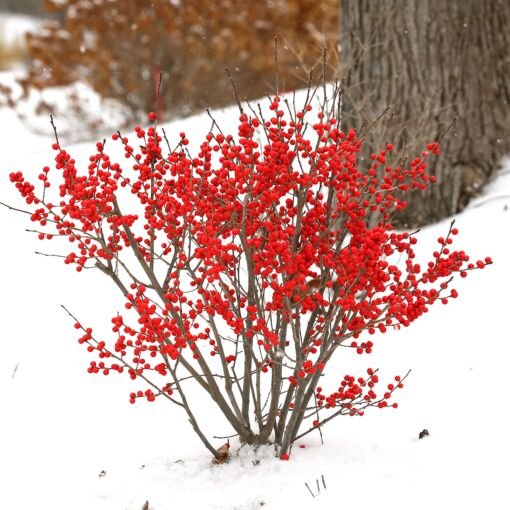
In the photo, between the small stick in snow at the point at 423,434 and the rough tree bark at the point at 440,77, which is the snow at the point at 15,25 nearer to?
the rough tree bark at the point at 440,77

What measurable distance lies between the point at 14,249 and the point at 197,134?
205 cm

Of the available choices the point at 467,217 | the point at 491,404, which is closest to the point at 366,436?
the point at 491,404

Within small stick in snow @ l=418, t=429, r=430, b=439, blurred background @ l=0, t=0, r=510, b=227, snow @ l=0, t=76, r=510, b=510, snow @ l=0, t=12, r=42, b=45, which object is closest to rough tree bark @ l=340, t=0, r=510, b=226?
blurred background @ l=0, t=0, r=510, b=227

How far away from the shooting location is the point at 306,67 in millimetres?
5352

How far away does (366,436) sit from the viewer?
3344 millimetres

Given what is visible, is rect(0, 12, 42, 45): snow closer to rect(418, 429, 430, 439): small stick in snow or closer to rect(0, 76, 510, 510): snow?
rect(0, 76, 510, 510): snow

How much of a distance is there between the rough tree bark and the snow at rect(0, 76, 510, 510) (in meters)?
0.73

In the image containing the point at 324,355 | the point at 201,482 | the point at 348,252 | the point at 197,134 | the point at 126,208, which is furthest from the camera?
the point at 197,134

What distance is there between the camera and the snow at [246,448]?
9.74 feet

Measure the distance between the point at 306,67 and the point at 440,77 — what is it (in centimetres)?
101

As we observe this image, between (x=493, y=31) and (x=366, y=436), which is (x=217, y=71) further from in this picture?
(x=366, y=436)

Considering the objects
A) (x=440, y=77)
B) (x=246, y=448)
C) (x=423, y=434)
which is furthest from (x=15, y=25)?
(x=423, y=434)

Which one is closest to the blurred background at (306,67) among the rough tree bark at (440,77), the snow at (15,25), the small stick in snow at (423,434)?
the rough tree bark at (440,77)

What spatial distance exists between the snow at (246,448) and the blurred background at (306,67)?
3.03 feet
